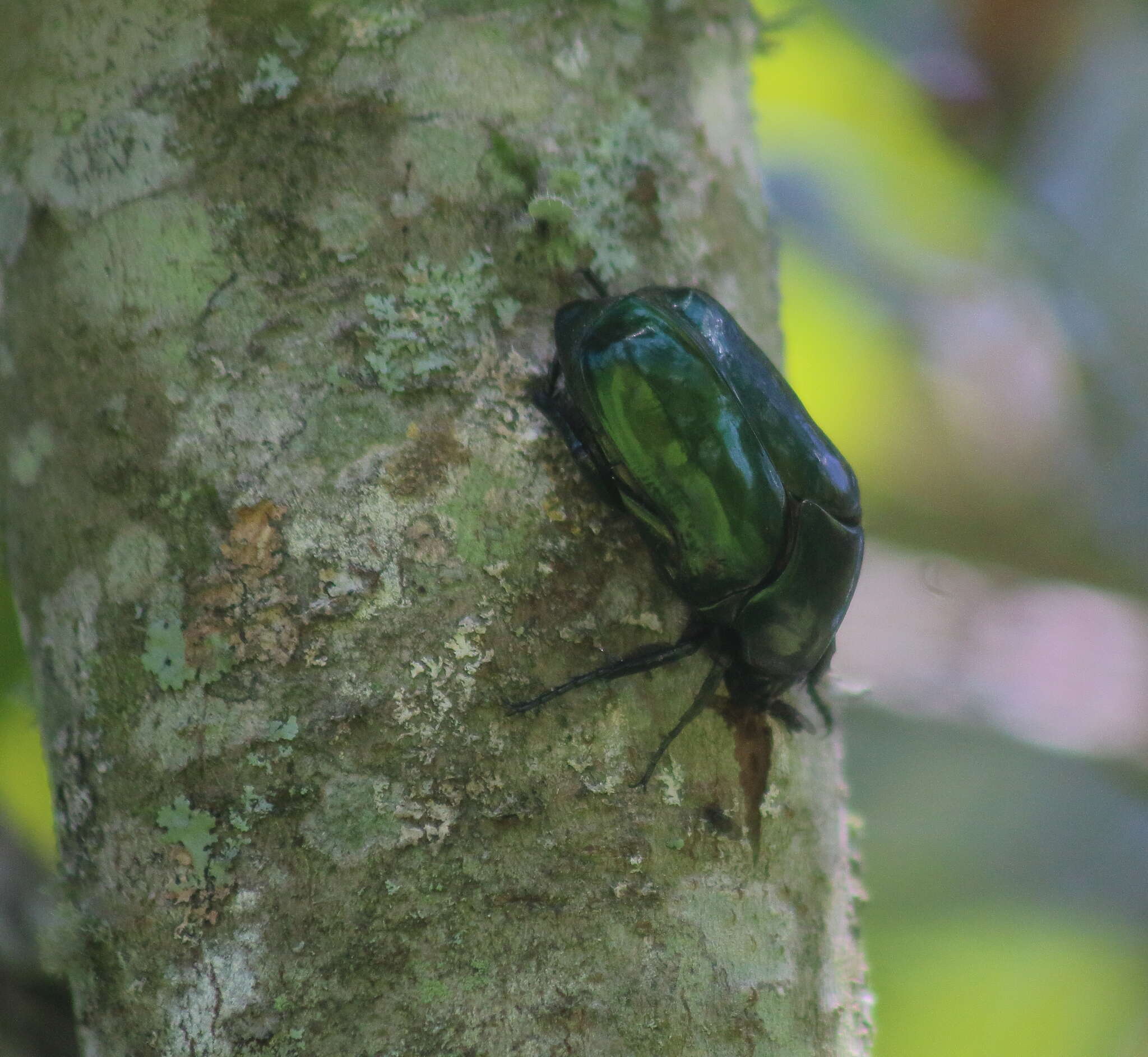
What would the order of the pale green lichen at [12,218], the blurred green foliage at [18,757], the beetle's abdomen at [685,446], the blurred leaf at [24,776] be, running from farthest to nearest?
the blurred leaf at [24,776] < the blurred green foliage at [18,757] < the pale green lichen at [12,218] < the beetle's abdomen at [685,446]

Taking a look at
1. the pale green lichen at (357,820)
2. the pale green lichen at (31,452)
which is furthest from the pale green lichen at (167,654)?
the pale green lichen at (31,452)

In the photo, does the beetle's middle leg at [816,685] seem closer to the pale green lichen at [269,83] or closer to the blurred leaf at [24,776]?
the pale green lichen at [269,83]

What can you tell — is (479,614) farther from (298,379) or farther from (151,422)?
(151,422)

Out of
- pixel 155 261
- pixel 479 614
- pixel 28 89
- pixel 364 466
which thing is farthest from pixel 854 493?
pixel 28 89

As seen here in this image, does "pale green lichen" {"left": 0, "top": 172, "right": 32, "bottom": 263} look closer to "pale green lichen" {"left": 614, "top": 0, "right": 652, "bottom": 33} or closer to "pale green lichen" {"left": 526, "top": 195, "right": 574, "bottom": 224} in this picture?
"pale green lichen" {"left": 526, "top": 195, "right": 574, "bottom": 224}

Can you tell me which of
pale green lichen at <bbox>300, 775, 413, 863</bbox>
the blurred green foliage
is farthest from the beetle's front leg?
the blurred green foliage

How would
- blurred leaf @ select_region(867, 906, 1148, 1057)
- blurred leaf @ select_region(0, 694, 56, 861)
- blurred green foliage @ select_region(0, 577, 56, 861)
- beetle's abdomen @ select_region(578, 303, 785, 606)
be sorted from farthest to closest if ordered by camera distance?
blurred leaf @ select_region(867, 906, 1148, 1057), blurred leaf @ select_region(0, 694, 56, 861), blurred green foliage @ select_region(0, 577, 56, 861), beetle's abdomen @ select_region(578, 303, 785, 606)

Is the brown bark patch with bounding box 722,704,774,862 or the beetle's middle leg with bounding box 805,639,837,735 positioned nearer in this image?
the brown bark patch with bounding box 722,704,774,862

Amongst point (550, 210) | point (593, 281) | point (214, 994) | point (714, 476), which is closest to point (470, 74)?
point (550, 210)
